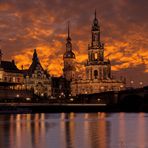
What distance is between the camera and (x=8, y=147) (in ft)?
194

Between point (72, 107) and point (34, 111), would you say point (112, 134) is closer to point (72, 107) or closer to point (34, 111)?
point (34, 111)

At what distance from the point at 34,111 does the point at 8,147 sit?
117m

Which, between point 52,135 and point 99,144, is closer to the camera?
point 99,144

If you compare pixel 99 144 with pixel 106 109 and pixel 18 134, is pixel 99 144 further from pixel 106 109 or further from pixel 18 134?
pixel 106 109

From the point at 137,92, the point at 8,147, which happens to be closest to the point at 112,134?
the point at 8,147

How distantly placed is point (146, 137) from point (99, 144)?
1010 centimetres

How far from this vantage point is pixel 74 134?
243ft

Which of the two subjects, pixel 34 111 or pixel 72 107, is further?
pixel 72 107

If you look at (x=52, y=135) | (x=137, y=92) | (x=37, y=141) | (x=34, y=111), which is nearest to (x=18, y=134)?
(x=52, y=135)

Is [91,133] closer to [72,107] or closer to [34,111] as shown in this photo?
[34,111]

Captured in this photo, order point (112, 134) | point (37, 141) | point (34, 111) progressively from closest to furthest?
point (37, 141)
point (112, 134)
point (34, 111)

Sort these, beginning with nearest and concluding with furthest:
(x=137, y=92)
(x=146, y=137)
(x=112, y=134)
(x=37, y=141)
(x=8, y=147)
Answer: (x=8, y=147)
(x=37, y=141)
(x=146, y=137)
(x=112, y=134)
(x=137, y=92)

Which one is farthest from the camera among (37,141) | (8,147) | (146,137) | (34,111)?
(34,111)

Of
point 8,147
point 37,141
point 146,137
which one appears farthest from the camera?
point 146,137
